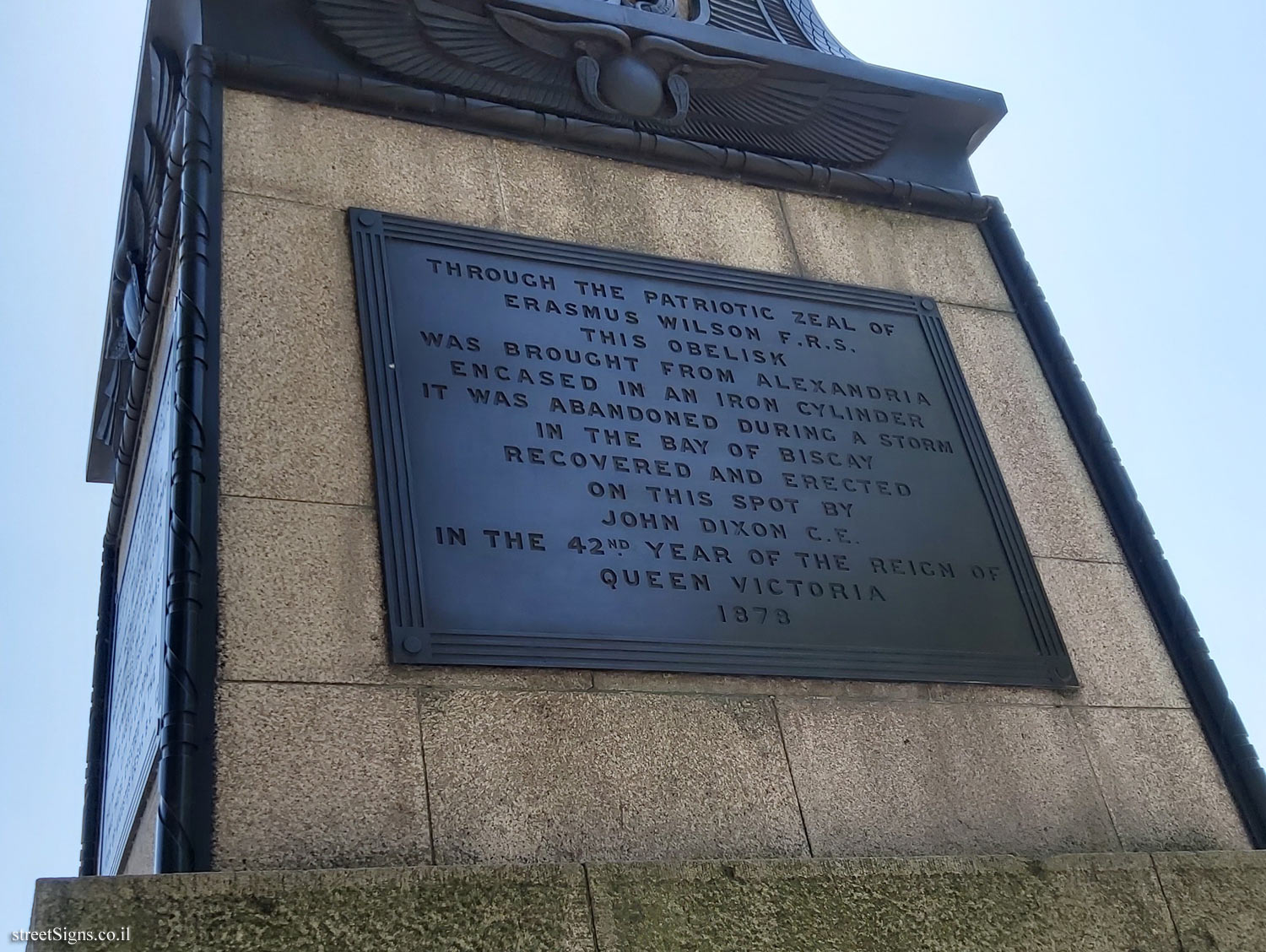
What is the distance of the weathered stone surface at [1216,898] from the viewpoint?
4027 mm

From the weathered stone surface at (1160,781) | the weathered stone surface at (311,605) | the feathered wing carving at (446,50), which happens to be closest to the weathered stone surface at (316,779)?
the weathered stone surface at (311,605)

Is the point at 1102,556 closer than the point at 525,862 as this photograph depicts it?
No

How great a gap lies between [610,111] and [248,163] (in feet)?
5.80

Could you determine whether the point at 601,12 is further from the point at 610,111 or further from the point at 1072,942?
the point at 1072,942

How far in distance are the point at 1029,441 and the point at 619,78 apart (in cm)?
254

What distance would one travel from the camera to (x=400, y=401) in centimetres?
458

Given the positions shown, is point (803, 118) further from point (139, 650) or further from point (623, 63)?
point (139, 650)

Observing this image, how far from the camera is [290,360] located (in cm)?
458

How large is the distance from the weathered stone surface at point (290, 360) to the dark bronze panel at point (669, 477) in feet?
0.30

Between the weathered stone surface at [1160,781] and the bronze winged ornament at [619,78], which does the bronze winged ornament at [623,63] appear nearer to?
the bronze winged ornament at [619,78]

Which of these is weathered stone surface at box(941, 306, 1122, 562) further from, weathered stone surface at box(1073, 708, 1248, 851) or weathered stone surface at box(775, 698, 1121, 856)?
weathered stone surface at box(775, 698, 1121, 856)

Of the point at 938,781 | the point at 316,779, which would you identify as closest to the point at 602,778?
the point at 316,779

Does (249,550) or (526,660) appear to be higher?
(249,550)

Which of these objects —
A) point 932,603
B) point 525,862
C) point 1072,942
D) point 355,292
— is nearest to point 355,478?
point 355,292
